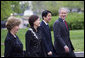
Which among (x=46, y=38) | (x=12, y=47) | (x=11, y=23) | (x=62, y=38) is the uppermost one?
(x=11, y=23)

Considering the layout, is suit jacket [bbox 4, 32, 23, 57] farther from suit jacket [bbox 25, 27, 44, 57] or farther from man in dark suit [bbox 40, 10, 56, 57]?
man in dark suit [bbox 40, 10, 56, 57]

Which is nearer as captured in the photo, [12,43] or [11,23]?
[12,43]

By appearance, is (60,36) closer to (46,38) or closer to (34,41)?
(46,38)

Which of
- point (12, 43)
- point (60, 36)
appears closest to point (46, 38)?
point (60, 36)

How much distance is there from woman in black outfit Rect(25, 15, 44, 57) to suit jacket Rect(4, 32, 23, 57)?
1.68ft

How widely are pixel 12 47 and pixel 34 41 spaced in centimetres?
83

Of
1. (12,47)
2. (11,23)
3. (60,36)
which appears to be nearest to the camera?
(12,47)

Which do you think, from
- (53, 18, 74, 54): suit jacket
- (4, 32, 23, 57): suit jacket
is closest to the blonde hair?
(4, 32, 23, 57): suit jacket

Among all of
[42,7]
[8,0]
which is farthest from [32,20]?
[42,7]

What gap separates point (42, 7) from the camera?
189ft

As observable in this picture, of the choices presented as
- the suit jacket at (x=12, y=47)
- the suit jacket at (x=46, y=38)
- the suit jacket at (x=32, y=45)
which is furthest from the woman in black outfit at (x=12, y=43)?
the suit jacket at (x=46, y=38)

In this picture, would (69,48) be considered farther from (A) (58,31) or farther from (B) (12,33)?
(B) (12,33)

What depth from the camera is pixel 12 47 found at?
5.50m

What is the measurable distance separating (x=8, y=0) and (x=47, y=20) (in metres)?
10.4
